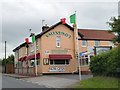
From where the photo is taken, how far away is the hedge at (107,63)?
66.6 feet

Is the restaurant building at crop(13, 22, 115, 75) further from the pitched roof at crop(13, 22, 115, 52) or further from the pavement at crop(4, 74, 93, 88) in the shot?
the pavement at crop(4, 74, 93, 88)

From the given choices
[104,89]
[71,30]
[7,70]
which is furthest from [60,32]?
[104,89]

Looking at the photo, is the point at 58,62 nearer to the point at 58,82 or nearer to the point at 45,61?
the point at 45,61

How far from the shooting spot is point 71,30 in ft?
164

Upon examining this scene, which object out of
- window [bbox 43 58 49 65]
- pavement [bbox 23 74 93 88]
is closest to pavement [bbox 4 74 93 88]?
pavement [bbox 23 74 93 88]

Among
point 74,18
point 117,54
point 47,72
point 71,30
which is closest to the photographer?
point 117,54

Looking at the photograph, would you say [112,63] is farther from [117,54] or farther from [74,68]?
[74,68]

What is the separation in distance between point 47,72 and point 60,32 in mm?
6672

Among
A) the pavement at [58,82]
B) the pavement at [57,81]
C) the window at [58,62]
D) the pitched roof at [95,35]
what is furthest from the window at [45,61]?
the pavement at [58,82]

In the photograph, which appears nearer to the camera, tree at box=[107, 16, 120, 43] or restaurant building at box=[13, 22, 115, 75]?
tree at box=[107, 16, 120, 43]

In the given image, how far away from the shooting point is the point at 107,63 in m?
22.0

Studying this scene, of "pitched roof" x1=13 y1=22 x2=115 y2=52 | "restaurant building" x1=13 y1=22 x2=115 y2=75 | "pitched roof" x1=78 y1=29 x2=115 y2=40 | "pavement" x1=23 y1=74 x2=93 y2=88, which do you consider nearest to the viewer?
"pavement" x1=23 y1=74 x2=93 y2=88

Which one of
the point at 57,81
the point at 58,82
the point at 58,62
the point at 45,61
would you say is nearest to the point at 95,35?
the point at 58,62

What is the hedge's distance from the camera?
20.3 meters
